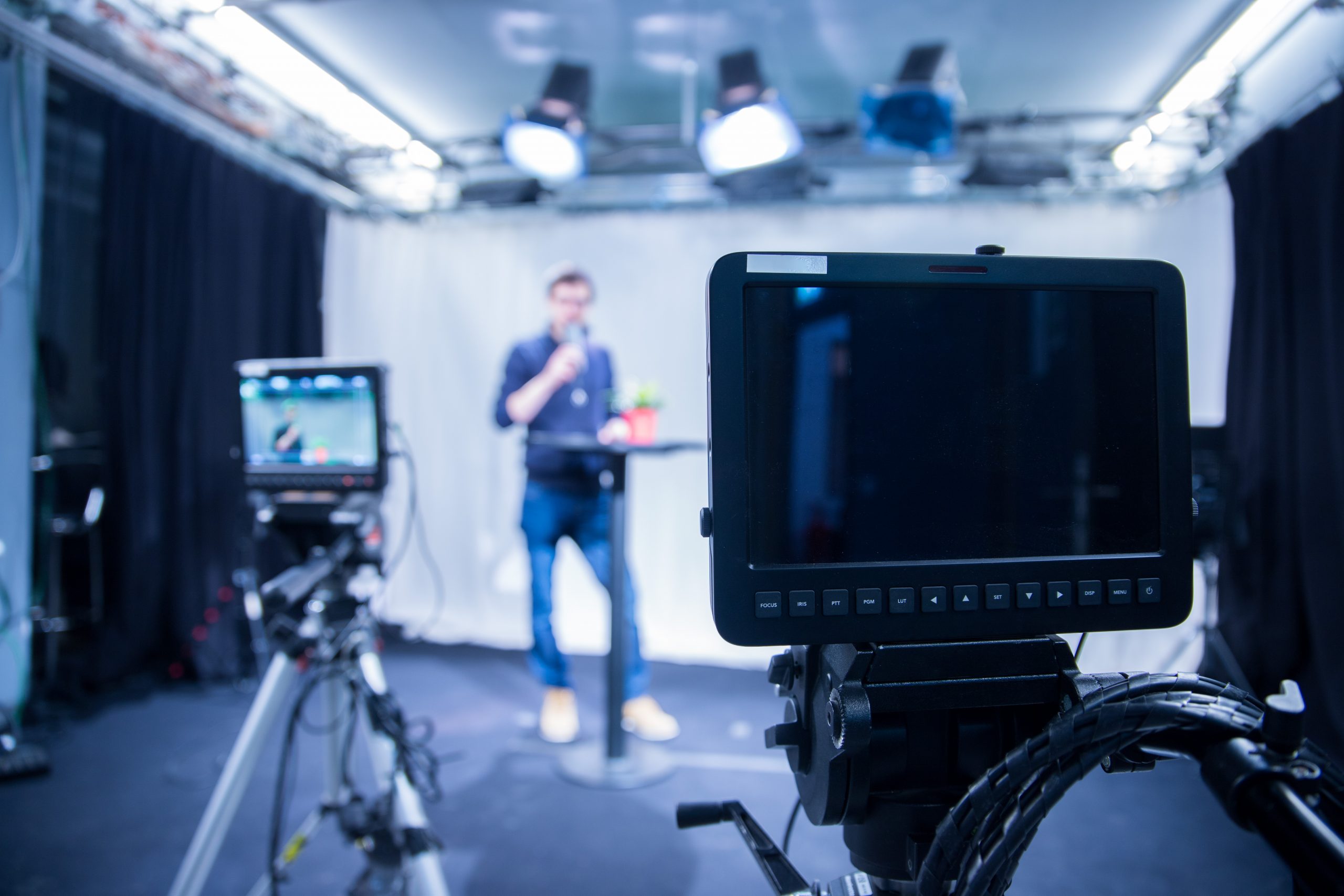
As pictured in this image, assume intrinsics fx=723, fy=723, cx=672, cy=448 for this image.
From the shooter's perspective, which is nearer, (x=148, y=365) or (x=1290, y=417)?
(x=1290, y=417)

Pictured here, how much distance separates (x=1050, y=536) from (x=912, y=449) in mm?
132

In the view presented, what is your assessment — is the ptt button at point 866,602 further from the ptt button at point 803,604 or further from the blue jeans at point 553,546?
the blue jeans at point 553,546

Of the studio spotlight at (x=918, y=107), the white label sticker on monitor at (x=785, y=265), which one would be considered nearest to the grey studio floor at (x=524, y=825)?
the white label sticker on monitor at (x=785, y=265)

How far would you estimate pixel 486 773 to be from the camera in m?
2.41

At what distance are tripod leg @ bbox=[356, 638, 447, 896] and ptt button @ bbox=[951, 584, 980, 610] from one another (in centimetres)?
120

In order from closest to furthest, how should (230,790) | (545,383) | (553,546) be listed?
(230,790) → (545,383) → (553,546)

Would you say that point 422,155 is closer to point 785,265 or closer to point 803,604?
point 785,265

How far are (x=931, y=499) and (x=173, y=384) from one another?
12.0 feet

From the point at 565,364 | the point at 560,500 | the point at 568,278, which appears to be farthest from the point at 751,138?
the point at 560,500

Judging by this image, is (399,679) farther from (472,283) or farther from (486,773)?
(472,283)

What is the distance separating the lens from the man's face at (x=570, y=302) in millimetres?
2773

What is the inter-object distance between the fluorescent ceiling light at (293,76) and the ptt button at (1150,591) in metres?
3.33

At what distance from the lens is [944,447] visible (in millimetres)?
571

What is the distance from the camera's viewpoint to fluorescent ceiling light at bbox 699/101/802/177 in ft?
9.69
